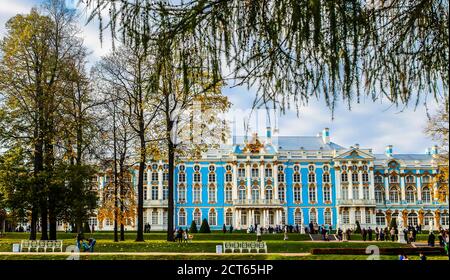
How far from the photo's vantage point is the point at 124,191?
24.2 metres

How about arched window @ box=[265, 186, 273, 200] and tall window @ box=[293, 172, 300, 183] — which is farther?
tall window @ box=[293, 172, 300, 183]

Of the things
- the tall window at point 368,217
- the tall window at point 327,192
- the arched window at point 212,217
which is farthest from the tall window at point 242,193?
the tall window at point 368,217

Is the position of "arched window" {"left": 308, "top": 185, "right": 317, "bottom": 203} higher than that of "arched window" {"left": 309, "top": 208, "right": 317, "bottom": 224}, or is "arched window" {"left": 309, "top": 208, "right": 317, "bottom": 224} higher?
"arched window" {"left": 308, "top": 185, "right": 317, "bottom": 203}

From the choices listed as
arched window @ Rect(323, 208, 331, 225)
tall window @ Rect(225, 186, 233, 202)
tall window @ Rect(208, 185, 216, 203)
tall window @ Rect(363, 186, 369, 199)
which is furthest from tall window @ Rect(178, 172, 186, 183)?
tall window @ Rect(363, 186, 369, 199)

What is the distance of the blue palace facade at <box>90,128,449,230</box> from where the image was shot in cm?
5091

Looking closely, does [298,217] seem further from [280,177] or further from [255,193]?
[255,193]

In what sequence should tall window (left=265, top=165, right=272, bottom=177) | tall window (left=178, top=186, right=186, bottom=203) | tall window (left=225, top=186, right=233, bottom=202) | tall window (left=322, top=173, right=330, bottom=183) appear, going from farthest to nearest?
1. tall window (left=322, top=173, right=330, bottom=183)
2. tall window (left=265, top=165, right=272, bottom=177)
3. tall window (left=225, top=186, right=233, bottom=202)
4. tall window (left=178, top=186, right=186, bottom=203)

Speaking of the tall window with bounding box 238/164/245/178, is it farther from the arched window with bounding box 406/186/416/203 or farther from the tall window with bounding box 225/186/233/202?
the arched window with bounding box 406/186/416/203

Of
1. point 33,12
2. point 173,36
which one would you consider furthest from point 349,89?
point 33,12

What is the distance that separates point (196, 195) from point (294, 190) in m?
9.31

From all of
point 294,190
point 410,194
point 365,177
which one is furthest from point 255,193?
point 410,194

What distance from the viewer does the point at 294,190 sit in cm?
5197

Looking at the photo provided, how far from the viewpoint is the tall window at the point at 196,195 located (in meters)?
51.4

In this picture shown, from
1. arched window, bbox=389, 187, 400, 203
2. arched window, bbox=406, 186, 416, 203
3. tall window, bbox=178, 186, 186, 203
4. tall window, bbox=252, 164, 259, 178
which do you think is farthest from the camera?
arched window, bbox=389, 187, 400, 203
